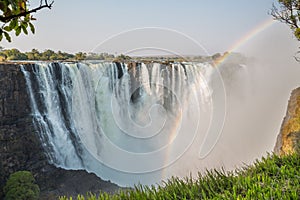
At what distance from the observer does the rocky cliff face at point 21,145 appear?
10.8 meters

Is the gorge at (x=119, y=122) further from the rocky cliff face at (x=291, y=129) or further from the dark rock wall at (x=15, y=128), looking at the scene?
the rocky cliff face at (x=291, y=129)

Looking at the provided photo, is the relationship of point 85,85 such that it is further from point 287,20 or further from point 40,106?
point 287,20

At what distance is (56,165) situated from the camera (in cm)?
1194

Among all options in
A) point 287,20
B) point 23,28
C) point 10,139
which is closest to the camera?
point 23,28

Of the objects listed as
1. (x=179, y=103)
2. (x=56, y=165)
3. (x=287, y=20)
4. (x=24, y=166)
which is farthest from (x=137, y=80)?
(x=287, y=20)

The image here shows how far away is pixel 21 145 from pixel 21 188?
2370 mm

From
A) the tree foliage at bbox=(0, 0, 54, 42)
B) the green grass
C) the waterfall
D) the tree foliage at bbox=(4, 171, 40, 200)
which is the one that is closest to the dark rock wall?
the waterfall

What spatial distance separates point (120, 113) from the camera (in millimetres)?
14930

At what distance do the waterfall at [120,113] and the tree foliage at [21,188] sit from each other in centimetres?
222

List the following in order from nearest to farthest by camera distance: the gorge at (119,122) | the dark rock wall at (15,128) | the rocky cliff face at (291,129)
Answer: the rocky cliff face at (291,129) → the dark rock wall at (15,128) → the gorge at (119,122)

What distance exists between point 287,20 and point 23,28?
9.73 meters

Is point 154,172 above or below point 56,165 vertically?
below

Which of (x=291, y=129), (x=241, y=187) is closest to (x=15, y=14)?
(x=241, y=187)

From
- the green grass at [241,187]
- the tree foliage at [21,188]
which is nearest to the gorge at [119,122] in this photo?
the tree foliage at [21,188]
